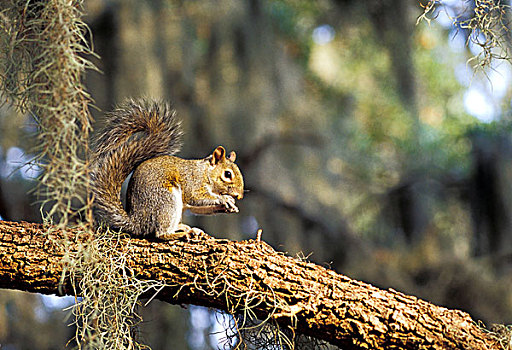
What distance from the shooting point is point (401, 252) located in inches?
126

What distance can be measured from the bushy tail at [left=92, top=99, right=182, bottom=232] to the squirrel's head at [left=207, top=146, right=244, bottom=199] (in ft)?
0.35

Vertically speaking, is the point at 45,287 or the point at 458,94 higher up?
the point at 458,94

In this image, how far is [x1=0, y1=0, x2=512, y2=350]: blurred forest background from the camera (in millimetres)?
2727

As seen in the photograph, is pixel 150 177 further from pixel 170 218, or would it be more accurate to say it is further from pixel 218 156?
pixel 218 156

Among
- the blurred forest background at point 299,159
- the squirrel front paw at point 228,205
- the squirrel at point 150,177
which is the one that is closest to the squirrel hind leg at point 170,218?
Answer: the squirrel at point 150,177

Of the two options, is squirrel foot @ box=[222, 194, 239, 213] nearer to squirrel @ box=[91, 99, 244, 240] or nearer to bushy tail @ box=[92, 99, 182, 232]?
squirrel @ box=[91, 99, 244, 240]

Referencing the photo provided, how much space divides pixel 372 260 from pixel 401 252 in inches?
9.2

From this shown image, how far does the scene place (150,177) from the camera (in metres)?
1.34

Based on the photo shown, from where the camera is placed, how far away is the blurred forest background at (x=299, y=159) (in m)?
2.73

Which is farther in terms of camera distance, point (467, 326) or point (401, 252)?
point (401, 252)

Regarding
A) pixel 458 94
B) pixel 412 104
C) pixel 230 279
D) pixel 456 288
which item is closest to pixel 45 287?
pixel 230 279

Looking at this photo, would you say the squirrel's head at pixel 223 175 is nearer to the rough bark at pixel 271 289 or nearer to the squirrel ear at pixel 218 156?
the squirrel ear at pixel 218 156

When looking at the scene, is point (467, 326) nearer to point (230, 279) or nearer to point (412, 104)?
point (230, 279)

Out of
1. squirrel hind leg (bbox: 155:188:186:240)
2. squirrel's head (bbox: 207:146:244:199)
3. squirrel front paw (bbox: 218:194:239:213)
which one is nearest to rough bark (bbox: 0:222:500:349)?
squirrel hind leg (bbox: 155:188:186:240)
